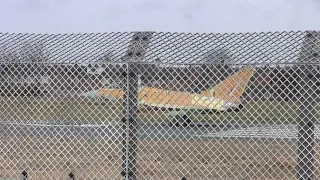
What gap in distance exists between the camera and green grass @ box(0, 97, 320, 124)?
3975 millimetres

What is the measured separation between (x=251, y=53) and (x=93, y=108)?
1.52 metres

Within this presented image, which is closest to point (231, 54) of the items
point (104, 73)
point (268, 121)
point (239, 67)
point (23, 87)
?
point (239, 67)

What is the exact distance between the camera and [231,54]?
3.92 m

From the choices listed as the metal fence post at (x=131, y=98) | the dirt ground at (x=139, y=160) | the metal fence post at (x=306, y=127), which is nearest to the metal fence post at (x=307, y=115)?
the metal fence post at (x=306, y=127)

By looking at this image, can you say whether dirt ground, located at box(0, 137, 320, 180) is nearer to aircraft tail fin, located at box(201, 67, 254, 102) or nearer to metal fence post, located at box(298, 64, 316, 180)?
metal fence post, located at box(298, 64, 316, 180)


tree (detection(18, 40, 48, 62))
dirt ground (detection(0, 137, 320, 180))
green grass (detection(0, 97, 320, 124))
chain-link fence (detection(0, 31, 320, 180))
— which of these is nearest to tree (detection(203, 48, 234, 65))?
chain-link fence (detection(0, 31, 320, 180))

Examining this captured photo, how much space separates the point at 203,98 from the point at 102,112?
100cm

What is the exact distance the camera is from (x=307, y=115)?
3.86m

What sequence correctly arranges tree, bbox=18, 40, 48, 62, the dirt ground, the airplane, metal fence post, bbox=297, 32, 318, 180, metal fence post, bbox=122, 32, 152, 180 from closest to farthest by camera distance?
1. metal fence post, bbox=297, 32, 318, 180
2. the airplane
3. metal fence post, bbox=122, 32, 152, 180
4. tree, bbox=18, 40, 48, 62
5. the dirt ground

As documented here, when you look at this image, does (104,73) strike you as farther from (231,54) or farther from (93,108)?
(231,54)

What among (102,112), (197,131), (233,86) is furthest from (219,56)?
(102,112)

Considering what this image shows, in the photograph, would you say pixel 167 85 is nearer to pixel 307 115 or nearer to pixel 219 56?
pixel 219 56

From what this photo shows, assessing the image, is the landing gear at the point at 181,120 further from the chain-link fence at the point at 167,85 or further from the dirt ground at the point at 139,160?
the dirt ground at the point at 139,160

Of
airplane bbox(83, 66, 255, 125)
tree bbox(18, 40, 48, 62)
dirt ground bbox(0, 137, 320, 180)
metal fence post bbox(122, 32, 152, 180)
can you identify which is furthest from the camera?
dirt ground bbox(0, 137, 320, 180)
